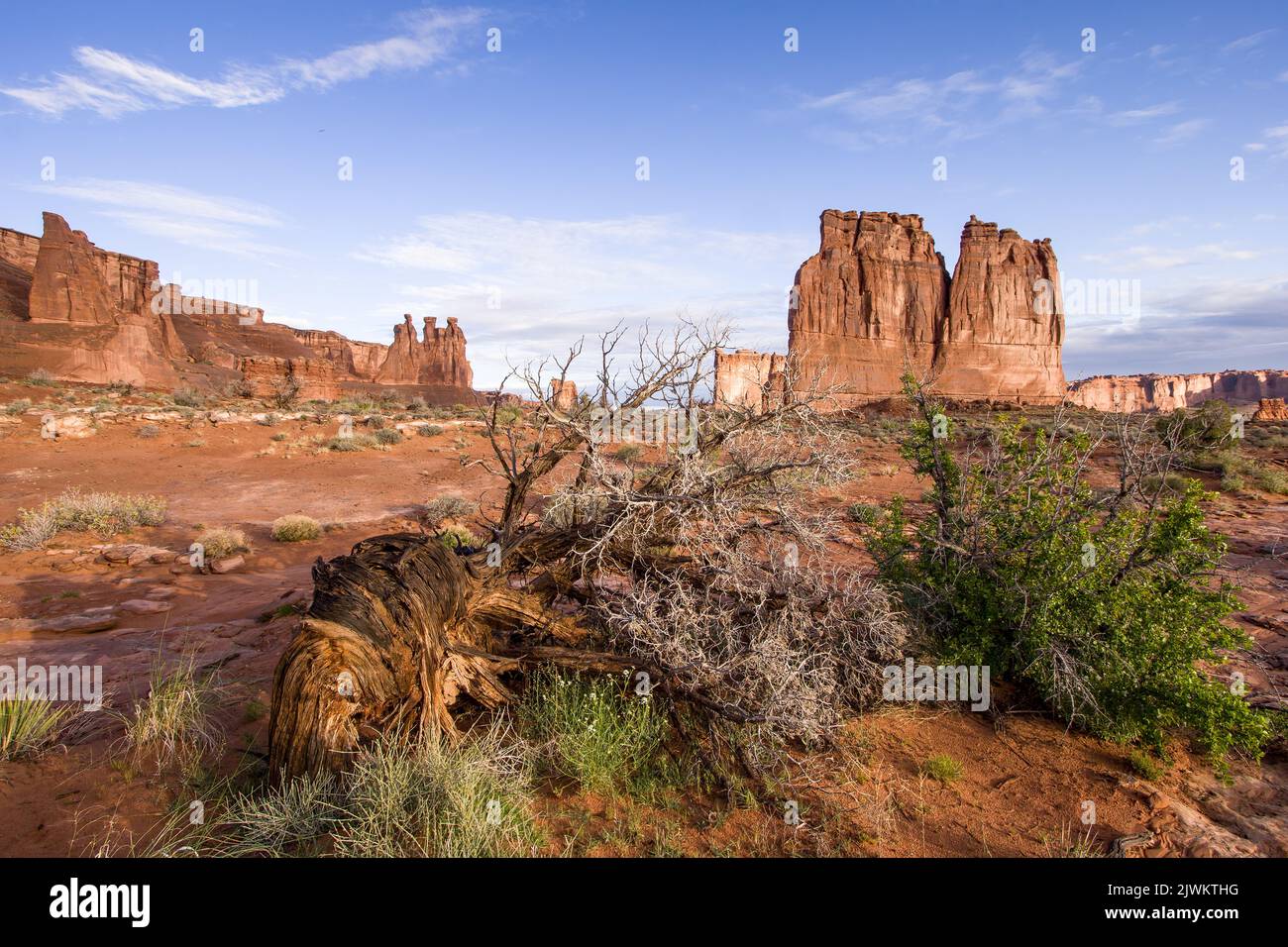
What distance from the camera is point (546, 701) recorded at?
13.0ft

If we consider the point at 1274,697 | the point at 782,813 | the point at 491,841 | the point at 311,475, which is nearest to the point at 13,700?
the point at 491,841

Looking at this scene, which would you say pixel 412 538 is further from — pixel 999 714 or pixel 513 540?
pixel 999 714

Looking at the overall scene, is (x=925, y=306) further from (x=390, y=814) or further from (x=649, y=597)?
(x=390, y=814)

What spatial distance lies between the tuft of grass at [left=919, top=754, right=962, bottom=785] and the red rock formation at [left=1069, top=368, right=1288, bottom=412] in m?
93.5

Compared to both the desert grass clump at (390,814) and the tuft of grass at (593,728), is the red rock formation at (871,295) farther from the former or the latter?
the desert grass clump at (390,814)

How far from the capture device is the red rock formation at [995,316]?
6138 cm

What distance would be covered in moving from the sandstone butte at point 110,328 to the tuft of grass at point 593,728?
124ft

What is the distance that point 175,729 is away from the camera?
389 cm

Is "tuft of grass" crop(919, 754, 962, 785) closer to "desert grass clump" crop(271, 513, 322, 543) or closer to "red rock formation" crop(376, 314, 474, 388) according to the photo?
"desert grass clump" crop(271, 513, 322, 543)

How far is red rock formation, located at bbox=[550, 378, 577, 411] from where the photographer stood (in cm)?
411

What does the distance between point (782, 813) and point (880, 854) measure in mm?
539

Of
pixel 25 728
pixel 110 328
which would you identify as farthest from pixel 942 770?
pixel 110 328

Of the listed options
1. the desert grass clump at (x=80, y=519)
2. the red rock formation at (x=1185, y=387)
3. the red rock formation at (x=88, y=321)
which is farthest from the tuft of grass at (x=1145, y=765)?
the red rock formation at (x=1185, y=387)

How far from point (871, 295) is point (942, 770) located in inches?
2546
